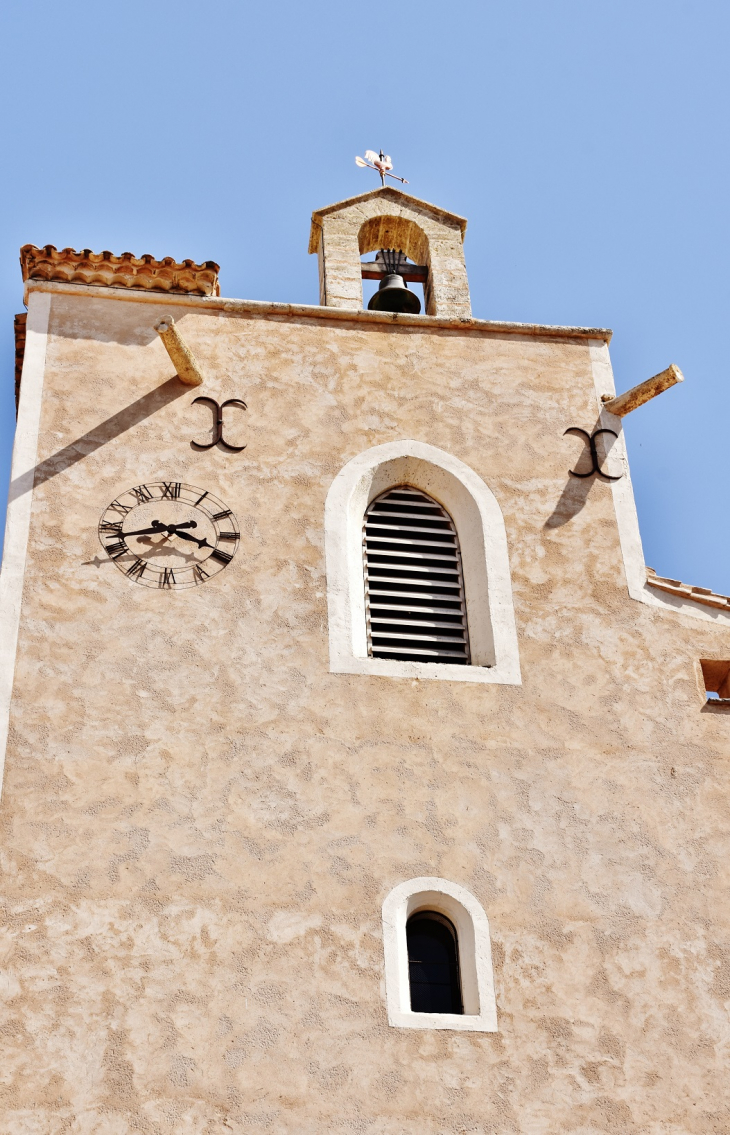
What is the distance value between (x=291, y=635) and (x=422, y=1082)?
3.29m

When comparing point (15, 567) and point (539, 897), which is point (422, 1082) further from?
point (15, 567)

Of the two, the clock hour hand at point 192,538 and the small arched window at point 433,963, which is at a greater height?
the clock hour hand at point 192,538

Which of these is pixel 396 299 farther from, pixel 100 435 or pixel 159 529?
pixel 159 529

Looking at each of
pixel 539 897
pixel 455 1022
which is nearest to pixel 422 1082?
pixel 455 1022

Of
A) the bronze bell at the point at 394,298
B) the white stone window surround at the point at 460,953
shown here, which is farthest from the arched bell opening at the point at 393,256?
the white stone window surround at the point at 460,953

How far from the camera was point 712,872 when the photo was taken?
36.7 feet

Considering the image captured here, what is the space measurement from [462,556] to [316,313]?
2.54 m

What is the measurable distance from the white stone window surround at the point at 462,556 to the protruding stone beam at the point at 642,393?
4.75 feet

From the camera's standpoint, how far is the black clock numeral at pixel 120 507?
1231 cm

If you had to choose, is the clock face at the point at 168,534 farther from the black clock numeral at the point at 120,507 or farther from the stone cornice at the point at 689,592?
the stone cornice at the point at 689,592

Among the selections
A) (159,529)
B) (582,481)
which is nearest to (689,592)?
(582,481)

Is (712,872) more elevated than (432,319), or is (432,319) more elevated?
(432,319)

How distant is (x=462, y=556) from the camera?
508 inches

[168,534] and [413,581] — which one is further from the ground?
[168,534]
